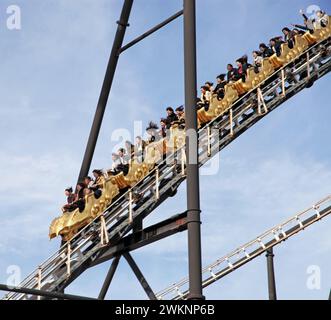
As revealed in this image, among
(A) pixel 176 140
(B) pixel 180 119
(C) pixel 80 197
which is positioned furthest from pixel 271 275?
(C) pixel 80 197

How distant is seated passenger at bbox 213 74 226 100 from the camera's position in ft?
43.9

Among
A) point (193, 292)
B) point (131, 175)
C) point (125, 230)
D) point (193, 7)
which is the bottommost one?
point (193, 292)

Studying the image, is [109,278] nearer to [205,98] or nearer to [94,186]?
[94,186]

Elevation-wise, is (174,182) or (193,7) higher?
(193,7)

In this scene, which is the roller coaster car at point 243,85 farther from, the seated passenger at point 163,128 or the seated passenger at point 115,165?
the seated passenger at point 115,165

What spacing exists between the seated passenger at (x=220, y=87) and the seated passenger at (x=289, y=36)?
1.34 m

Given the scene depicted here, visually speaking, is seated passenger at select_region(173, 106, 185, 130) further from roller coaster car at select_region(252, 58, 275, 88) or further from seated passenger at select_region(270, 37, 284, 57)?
seated passenger at select_region(270, 37, 284, 57)

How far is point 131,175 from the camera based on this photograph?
11953mm

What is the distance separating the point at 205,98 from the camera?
45.2 feet
